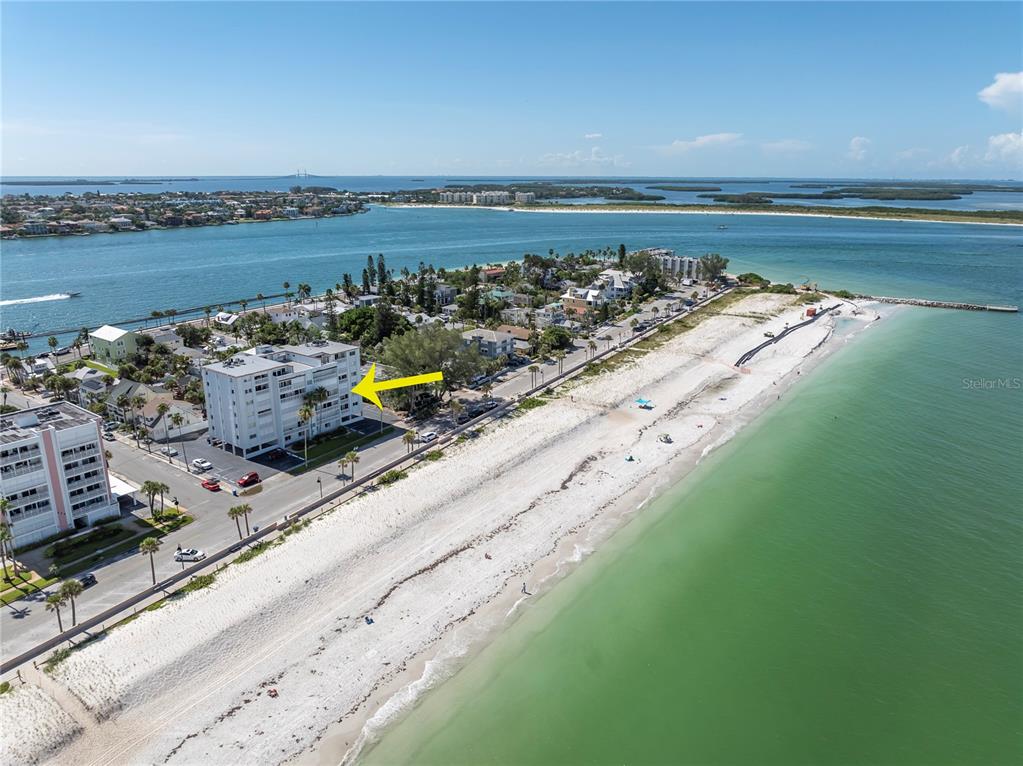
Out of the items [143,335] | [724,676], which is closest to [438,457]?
[724,676]

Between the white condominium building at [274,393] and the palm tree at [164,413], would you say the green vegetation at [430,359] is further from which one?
the palm tree at [164,413]

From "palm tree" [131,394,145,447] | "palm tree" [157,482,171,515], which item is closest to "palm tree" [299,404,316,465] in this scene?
"palm tree" [157,482,171,515]

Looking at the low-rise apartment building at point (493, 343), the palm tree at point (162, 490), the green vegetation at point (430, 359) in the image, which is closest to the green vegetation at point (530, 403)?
the green vegetation at point (430, 359)

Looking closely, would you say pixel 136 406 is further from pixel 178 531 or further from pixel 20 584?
pixel 20 584

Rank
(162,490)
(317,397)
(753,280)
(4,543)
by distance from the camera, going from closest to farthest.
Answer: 1. (4,543)
2. (162,490)
3. (317,397)
4. (753,280)

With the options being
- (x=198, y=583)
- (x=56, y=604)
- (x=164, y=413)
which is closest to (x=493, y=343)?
(x=164, y=413)

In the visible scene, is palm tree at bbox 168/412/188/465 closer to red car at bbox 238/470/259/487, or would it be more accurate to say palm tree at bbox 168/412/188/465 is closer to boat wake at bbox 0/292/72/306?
red car at bbox 238/470/259/487
